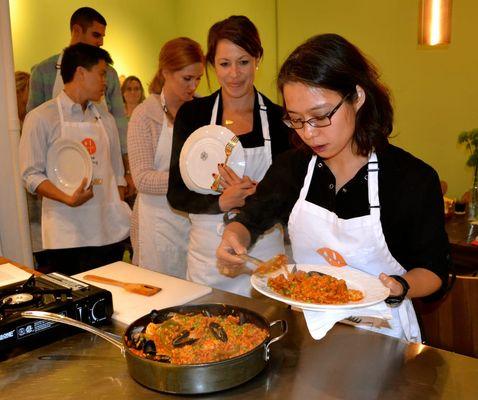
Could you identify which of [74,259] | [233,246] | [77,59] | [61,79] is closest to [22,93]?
[61,79]

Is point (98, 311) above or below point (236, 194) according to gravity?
below

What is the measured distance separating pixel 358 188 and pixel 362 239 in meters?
0.14

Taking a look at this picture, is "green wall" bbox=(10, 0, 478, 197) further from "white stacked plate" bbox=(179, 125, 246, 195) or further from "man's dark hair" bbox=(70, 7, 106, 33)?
"white stacked plate" bbox=(179, 125, 246, 195)

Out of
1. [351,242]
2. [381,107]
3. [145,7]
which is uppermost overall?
[145,7]

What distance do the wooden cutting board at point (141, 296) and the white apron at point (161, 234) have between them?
0.82 meters

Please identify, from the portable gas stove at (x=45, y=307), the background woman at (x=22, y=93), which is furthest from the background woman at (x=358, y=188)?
the background woman at (x=22, y=93)

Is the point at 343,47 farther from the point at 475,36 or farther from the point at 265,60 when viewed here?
the point at 265,60

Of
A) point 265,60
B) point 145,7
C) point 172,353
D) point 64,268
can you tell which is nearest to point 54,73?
point 64,268

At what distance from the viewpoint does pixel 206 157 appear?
2.03 meters

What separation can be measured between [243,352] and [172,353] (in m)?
0.15

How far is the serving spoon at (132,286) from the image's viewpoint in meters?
1.50

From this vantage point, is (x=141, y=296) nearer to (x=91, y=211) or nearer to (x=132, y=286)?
(x=132, y=286)

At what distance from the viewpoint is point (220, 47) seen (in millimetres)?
1950

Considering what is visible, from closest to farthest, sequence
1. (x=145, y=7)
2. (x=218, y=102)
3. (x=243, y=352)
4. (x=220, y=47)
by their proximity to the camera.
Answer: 1. (x=243, y=352)
2. (x=220, y=47)
3. (x=218, y=102)
4. (x=145, y=7)
